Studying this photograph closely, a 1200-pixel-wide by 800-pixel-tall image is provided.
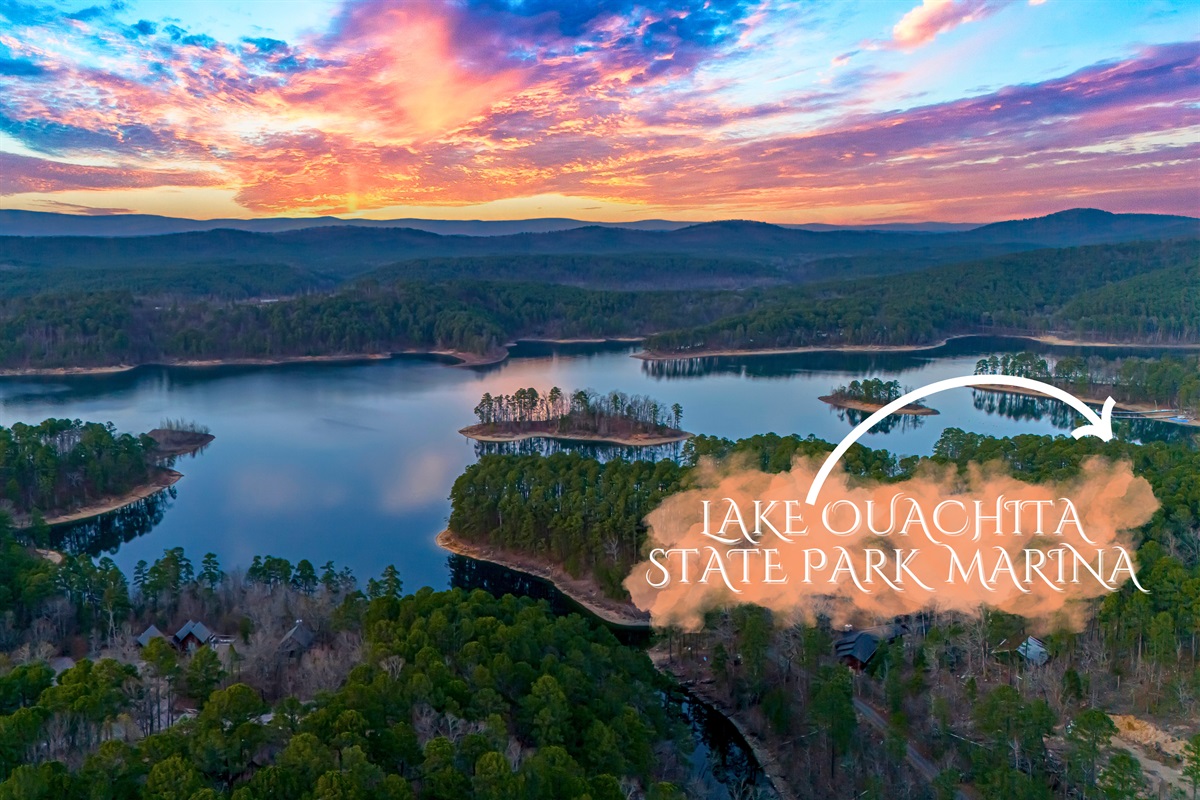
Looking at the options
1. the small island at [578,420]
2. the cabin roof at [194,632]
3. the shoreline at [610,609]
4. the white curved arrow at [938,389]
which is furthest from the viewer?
the small island at [578,420]

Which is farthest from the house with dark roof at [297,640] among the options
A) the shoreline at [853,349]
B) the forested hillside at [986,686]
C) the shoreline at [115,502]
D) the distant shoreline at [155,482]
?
the shoreline at [853,349]

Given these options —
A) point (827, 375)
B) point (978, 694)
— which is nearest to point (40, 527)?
point (978, 694)

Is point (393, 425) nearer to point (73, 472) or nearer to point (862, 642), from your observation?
point (73, 472)

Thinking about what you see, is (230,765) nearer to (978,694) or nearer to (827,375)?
(978,694)

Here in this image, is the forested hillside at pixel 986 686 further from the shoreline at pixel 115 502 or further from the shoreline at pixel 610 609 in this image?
the shoreline at pixel 115 502

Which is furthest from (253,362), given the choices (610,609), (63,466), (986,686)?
(986,686)

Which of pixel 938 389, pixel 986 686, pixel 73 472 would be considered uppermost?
pixel 938 389
